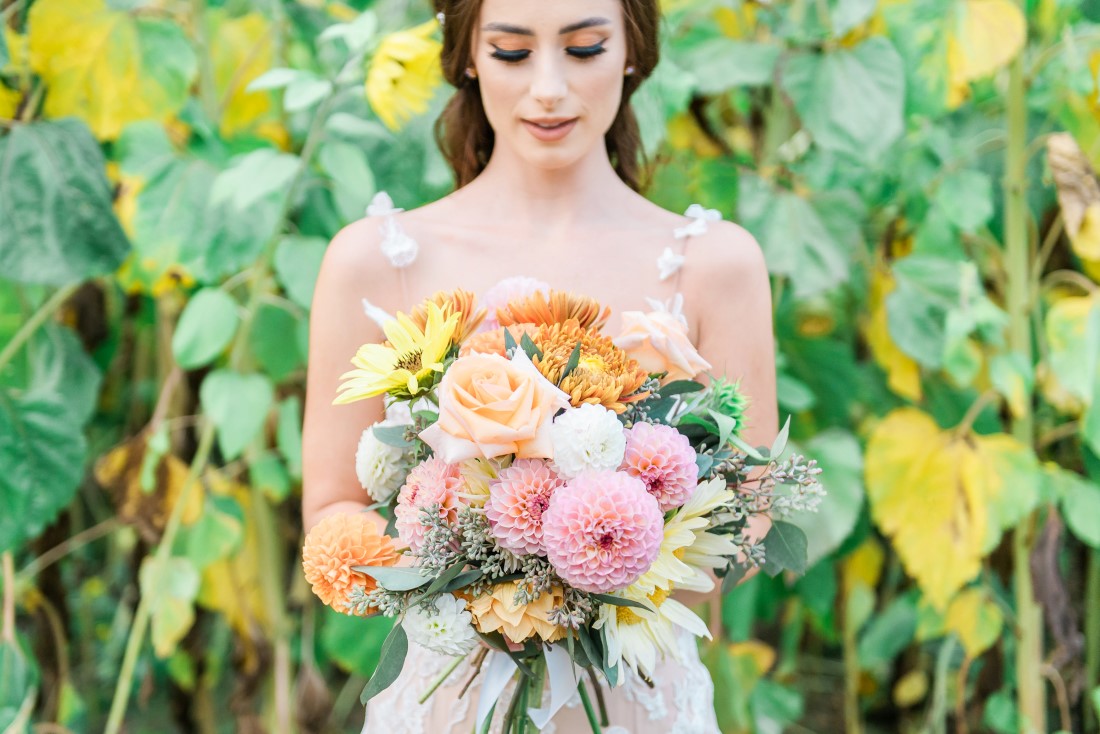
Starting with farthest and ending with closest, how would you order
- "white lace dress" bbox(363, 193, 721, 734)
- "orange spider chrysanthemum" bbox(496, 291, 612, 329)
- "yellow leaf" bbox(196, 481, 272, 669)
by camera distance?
"yellow leaf" bbox(196, 481, 272, 669) → "white lace dress" bbox(363, 193, 721, 734) → "orange spider chrysanthemum" bbox(496, 291, 612, 329)

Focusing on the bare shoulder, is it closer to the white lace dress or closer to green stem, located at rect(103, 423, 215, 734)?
the white lace dress

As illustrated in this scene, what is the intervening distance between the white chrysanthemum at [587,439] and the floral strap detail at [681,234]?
36 centimetres

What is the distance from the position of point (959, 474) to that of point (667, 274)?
→ 74 cm

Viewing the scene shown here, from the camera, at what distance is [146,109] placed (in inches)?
63.1

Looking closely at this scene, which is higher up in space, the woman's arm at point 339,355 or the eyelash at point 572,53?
the eyelash at point 572,53

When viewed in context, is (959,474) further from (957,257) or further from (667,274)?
(667,274)

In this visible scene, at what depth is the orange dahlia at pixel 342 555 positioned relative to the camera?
0.89 meters

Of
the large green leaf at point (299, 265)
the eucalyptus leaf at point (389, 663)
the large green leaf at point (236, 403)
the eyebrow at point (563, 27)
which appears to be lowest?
the large green leaf at point (236, 403)

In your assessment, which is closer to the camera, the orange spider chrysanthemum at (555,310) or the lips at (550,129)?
the orange spider chrysanthemum at (555,310)

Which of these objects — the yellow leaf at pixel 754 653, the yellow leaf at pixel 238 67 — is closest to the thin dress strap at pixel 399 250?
the yellow leaf at pixel 238 67

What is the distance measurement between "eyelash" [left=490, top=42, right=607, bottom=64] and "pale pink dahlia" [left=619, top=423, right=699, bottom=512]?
0.41 m

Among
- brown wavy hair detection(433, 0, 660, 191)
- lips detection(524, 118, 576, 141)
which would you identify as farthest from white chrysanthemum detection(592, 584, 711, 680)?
brown wavy hair detection(433, 0, 660, 191)

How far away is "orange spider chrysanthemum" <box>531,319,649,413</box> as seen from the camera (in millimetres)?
826

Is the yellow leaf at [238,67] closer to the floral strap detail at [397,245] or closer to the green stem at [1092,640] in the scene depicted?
the floral strap detail at [397,245]
